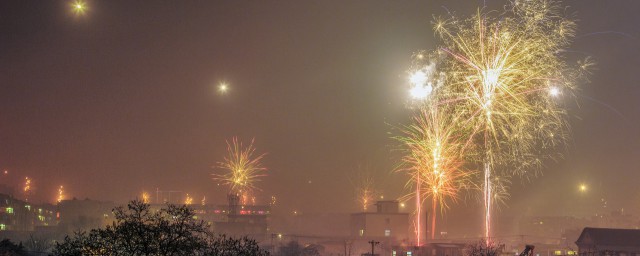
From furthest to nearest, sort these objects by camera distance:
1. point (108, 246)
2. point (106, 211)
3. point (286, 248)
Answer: point (106, 211) < point (286, 248) < point (108, 246)

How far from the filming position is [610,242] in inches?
3307

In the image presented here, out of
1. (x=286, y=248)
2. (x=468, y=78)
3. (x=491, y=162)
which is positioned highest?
(x=468, y=78)

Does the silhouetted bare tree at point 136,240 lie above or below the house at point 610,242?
above

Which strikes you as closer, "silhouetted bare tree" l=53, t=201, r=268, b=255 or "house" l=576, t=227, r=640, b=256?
"silhouetted bare tree" l=53, t=201, r=268, b=255

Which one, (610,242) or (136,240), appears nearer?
(136,240)

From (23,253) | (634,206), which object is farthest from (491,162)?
(634,206)

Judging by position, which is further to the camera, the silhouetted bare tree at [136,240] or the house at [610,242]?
the house at [610,242]

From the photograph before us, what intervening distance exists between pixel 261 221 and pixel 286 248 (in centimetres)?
5048

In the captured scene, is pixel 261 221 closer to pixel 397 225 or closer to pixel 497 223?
pixel 397 225

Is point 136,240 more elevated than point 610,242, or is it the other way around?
point 136,240

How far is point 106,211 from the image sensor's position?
157 metres

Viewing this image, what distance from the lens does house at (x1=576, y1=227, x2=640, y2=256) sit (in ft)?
269

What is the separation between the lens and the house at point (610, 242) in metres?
82.1

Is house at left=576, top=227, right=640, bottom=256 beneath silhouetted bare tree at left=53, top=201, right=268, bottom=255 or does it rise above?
beneath
